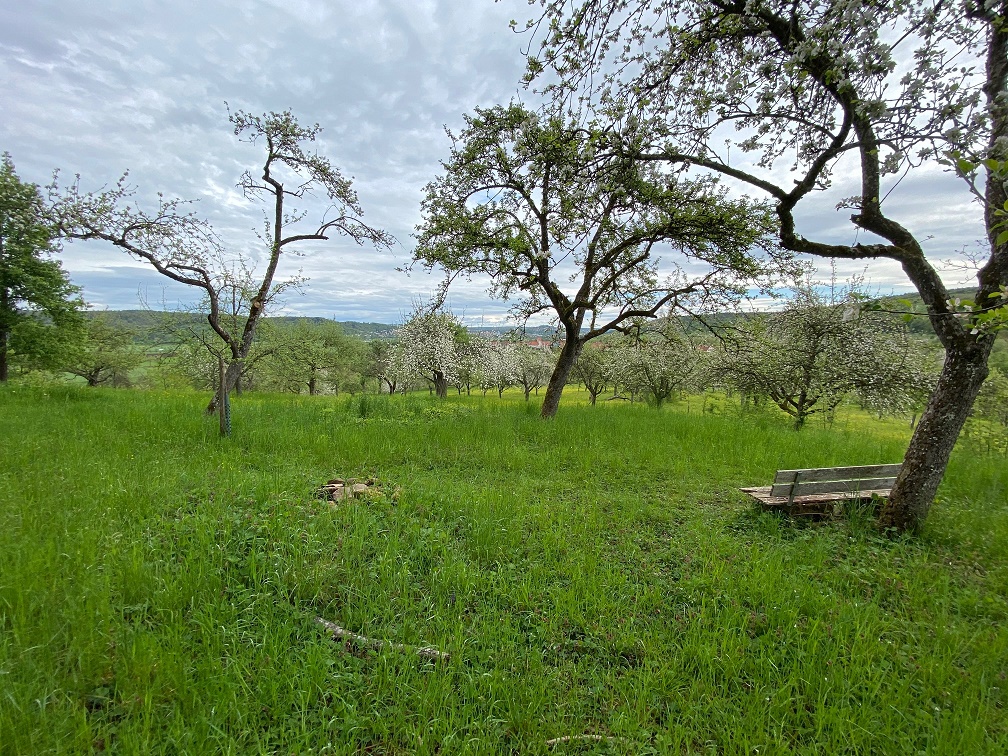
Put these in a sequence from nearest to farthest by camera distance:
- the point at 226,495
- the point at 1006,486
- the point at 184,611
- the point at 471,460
Answer: the point at 184,611 → the point at 226,495 → the point at 1006,486 → the point at 471,460

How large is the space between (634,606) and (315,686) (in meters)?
2.48

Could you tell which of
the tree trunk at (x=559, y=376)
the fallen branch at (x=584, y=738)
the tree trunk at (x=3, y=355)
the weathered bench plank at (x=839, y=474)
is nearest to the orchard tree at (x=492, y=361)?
the tree trunk at (x=559, y=376)

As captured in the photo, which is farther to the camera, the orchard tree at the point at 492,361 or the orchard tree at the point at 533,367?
the orchard tree at the point at 533,367

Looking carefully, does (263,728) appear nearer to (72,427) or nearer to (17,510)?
(17,510)

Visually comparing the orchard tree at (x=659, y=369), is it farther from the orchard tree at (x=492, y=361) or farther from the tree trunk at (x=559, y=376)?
the orchard tree at (x=492, y=361)

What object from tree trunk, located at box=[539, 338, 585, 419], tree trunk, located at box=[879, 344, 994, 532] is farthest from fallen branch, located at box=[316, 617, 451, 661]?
tree trunk, located at box=[539, 338, 585, 419]

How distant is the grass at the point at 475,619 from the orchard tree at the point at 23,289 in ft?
36.6

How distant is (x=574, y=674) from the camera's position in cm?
259

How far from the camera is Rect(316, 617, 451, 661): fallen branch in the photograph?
8.76ft

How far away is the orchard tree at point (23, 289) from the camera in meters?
12.7

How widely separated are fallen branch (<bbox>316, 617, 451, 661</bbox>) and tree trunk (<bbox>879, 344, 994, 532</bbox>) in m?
5.73

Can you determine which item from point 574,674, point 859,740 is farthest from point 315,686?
point 859,740

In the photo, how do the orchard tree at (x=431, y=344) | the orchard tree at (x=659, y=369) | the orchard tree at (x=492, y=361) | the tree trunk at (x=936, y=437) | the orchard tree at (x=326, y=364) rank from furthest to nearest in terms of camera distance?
1. the orchard tree at (x=492, y=361)
2. the orchard tree at (x=326, y=364)
3. the orchard tree at (x=431, y=344)
4. the orchard tree at (x=659, y=369)
5. the tree trunk at (x=936, y=437)

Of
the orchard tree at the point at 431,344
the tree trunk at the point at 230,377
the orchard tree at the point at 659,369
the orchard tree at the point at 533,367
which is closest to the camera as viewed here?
the tree trunk at the point at 230,377
